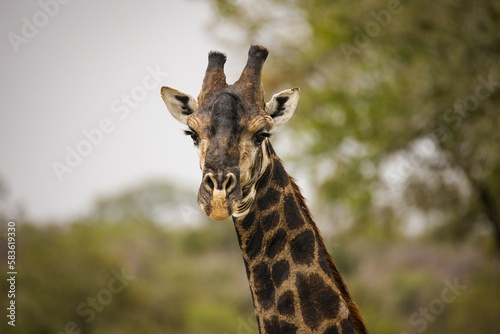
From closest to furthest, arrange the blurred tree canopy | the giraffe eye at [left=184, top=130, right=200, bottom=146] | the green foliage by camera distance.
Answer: the giraffe eye at [left=184, top=130, right=200, bottom=146] → the blurred tree canopy → the green foliage

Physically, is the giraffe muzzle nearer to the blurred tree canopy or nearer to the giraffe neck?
the giraffe neck

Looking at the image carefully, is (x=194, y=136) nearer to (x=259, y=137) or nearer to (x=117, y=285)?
(x=259, y=137)

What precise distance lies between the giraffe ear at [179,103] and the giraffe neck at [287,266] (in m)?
1.00

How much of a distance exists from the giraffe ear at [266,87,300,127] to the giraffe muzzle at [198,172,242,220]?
1132mm

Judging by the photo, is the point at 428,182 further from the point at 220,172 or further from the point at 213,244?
the point at 213,244

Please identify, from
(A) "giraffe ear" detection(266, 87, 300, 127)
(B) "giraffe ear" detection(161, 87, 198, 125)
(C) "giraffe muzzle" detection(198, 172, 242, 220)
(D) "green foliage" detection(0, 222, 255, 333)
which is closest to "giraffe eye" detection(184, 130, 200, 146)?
(B) "giraffe ear" detection(161, 87, 198, 125)

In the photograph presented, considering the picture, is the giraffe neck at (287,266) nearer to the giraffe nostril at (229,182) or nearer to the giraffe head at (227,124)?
the giraffe head at (227,124)

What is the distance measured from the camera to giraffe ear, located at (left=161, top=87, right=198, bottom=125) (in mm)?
5809

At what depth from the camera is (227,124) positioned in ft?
16.5

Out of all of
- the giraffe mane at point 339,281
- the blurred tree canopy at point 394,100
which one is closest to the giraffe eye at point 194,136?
the giraffe mane at point 339,281

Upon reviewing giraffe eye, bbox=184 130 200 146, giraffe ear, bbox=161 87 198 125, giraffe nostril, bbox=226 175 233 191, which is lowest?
giraffe nostril, bbox=226 175 233 191

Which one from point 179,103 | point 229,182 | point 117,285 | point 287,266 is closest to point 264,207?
point 287,266

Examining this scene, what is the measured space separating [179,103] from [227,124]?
1.02 m

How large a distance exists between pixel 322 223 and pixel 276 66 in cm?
654
